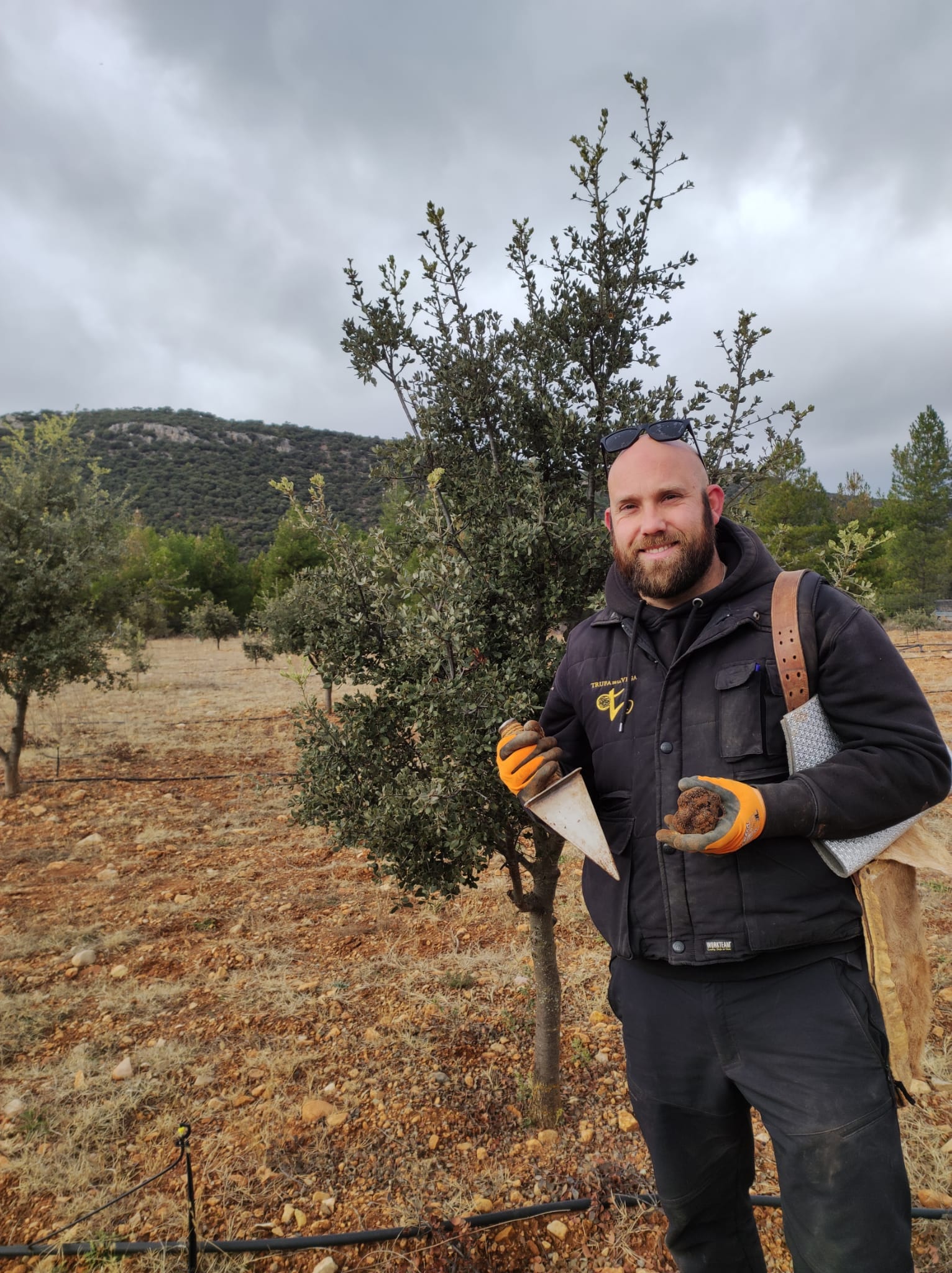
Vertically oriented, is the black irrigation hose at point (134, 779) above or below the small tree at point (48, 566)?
below

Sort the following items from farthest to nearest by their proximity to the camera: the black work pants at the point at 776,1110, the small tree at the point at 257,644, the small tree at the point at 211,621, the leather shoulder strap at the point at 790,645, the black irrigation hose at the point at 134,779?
1. the small tree at the point at 211,621
2. the small tree at the point at 257,644
3. the black irrigation hose at the point at 134,779
4. the leather shoulder strap at the point at 790,645
5. the black work pants at the point at 776,1110

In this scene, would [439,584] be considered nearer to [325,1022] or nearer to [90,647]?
[325,1022]

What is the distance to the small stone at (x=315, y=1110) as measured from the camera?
151 inches

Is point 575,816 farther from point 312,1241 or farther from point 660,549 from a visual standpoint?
point 312,1241

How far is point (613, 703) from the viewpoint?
2.35m

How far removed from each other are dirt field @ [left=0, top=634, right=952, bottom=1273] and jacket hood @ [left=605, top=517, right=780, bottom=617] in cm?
279

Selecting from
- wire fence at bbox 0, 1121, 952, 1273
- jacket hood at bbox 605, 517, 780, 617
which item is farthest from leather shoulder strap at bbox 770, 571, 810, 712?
wire fence at bbox 0, 1121, 952, 1273

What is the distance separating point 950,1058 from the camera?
406 cm

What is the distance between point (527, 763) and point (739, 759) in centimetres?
65

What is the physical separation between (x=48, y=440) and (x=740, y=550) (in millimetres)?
11499

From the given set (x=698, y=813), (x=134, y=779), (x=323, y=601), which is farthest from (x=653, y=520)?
(x=134, y=779)

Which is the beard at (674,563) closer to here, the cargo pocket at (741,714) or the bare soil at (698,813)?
the cargo pocket at (741,714)

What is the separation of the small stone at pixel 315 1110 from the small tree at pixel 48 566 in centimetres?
794

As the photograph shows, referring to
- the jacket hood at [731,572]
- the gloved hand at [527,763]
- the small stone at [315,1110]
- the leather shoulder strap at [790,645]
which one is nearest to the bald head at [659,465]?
the jacket hood at [731,572]
